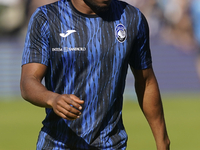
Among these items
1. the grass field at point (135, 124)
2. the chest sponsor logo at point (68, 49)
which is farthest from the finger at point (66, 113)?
the grass field at point (135, 124)

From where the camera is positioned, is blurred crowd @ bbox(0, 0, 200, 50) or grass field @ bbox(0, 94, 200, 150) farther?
blurred crowd @ bbox(0, 0, 200, 50)

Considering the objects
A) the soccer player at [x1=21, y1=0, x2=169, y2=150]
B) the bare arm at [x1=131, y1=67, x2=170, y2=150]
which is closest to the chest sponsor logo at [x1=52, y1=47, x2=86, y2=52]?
the soccer player at [x1=21, y1=0, x2=169, y2=150]

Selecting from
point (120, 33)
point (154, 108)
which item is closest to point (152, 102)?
point (154, 108)

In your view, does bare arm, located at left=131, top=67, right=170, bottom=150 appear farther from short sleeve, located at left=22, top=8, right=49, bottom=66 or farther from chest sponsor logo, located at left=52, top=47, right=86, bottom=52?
short sleeve, located at left=22, top=8, right=49, bottom=66

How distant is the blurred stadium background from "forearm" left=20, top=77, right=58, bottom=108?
1526 cm

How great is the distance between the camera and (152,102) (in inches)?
138

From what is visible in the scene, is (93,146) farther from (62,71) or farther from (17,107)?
(17,107)

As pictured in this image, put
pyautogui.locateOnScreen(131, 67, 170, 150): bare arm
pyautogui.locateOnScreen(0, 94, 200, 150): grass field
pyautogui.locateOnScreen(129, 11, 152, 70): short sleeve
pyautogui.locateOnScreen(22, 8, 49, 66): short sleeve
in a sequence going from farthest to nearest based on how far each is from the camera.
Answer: pyautogui.locateOnScreen(0, 94, 200, 150): grass field
pyautogui.locateOnScreen(131, 67, 170, 150): bare arm
pyautogui.locateOnScreen(129, 11, 152, 70): short sleeve
pyautogui.locateOnScreen(22, 8, 49, 66): short sleeve

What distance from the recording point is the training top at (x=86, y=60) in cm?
305

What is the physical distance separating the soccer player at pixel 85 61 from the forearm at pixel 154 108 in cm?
33

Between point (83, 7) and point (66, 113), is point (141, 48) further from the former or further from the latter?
point (66, 113)

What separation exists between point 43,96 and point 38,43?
50 centimetres

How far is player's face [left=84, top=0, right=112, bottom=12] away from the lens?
3.08 m

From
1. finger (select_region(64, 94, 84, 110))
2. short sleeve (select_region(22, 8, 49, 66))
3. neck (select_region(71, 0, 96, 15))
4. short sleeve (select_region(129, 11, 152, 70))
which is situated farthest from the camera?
short sleeve (select_region(129, 11, 152, 70))
